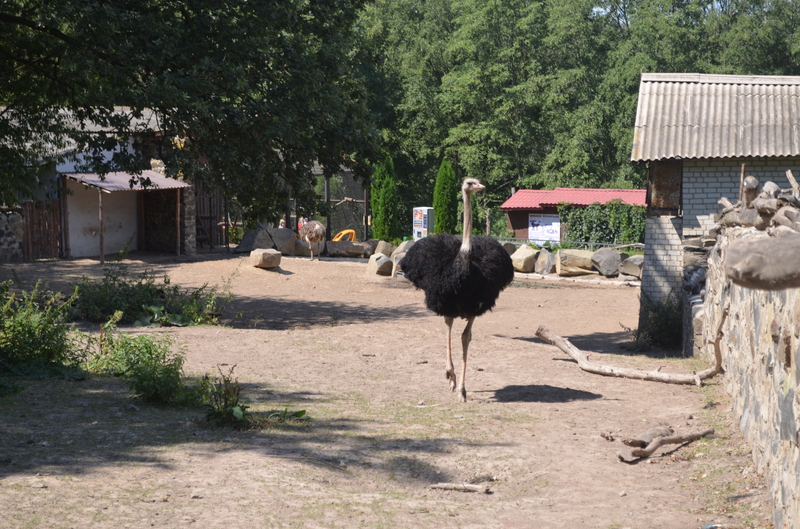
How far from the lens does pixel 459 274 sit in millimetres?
8000

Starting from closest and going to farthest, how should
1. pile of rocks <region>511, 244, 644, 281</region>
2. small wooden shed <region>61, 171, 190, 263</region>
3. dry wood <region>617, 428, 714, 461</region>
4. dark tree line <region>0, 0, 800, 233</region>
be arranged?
dry wood <region>617, 428, 714, 461</region>, dark tree line <region>0, 0, 800, 233</region>, pile of rocks <region>511, 244, 644, 281</region>, small wooden shed <region>61, 171, 190, 263</region>

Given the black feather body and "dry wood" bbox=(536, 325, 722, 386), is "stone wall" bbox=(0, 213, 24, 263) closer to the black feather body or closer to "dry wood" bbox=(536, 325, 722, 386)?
the black feather body

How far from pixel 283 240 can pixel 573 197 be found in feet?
41.1

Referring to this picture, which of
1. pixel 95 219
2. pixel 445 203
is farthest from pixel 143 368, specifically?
pixel 445 203

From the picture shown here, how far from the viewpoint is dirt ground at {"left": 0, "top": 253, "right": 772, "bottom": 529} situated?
15.4 ft

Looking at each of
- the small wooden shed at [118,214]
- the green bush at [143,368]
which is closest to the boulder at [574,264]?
the small wooden shed at [118,214]

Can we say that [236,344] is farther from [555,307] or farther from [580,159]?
[580,159]

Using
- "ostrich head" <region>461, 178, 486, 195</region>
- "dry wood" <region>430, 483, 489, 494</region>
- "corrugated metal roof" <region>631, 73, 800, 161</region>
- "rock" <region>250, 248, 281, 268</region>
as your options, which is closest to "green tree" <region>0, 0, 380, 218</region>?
"ostrich head" <region>461, 178, 486, 195</region>

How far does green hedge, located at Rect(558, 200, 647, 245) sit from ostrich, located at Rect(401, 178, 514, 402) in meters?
21.8

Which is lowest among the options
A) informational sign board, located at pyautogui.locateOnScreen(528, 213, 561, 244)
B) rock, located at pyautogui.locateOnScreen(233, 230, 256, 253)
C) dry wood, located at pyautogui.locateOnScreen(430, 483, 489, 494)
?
dry wood, located at pyautogui.locateOnScreen(430, 483, 489, 494)

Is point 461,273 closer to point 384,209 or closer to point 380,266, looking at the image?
point 380,266

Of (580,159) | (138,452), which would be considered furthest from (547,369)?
(580,159)

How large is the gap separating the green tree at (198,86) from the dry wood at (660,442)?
6559mm

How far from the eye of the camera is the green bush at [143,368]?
7035 mm
